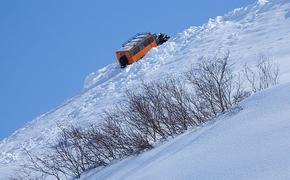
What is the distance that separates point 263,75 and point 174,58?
1494cm

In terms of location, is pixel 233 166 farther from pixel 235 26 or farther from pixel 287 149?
pixel 235 26

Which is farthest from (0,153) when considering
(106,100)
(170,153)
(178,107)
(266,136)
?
(266,136)

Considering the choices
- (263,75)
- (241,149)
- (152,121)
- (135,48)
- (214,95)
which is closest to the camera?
(241,149)

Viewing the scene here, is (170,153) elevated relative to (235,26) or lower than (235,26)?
lower

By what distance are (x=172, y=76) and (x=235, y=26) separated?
7558mm

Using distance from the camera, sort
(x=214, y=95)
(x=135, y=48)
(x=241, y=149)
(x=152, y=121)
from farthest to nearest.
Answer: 1. (x=135, y=48)
2. (x=214, y=95)
3. (x=152, y=121)
4. (x=241, y=149)

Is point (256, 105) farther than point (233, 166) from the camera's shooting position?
Yes

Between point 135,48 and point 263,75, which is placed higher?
point 135,48

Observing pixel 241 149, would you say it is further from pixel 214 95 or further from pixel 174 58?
pixel 174 58

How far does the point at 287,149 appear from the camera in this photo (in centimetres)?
826

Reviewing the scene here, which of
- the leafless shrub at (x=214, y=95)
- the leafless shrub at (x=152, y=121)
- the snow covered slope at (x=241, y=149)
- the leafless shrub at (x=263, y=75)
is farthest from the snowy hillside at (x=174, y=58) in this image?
the snow covered slope at (x=241, y=149)

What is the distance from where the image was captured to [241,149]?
365 inches


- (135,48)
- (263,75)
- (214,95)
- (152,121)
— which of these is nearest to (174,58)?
(135,48)

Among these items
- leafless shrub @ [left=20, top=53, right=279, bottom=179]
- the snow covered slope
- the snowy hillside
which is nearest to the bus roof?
the snowy hillside
